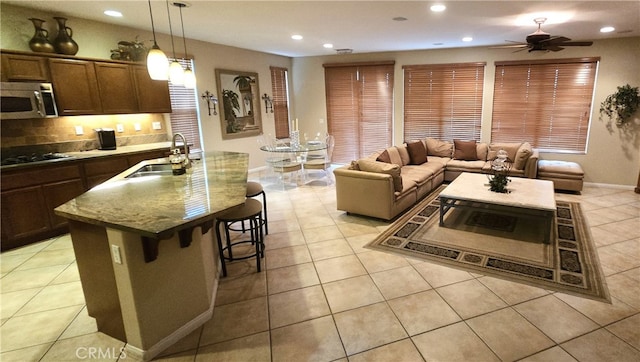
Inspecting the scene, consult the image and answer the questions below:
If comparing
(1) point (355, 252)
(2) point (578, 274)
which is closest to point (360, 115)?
(1) point (355, 252)

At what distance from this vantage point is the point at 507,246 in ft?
11.3

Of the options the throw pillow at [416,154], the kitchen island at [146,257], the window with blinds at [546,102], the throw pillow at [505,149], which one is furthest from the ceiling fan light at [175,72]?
the window with blinds at [546,102]

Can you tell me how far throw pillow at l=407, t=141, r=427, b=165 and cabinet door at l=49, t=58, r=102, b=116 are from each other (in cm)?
514

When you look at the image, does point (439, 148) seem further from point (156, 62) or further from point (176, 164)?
point (156, 62)

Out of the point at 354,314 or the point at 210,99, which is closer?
the point at 354,314

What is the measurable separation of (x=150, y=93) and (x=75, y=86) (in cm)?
95

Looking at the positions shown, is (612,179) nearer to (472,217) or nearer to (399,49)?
(472,217)

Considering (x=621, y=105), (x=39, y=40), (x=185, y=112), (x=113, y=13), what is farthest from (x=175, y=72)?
(x=621, y=105)

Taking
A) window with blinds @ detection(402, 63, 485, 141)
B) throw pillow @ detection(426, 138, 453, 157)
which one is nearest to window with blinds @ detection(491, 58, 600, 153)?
window with blinds @ detection(402, 63, 485, 141)

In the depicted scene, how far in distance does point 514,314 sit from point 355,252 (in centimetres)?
153

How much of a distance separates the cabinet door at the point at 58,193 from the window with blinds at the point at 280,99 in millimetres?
4459

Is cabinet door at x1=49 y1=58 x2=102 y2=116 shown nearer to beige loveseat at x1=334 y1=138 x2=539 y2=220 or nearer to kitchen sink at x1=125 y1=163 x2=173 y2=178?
kitchen sink at x1=125 y1=163 x2=173 y2=178

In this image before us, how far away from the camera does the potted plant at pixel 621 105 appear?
5242 millimetres

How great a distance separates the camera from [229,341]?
2.16 metres
